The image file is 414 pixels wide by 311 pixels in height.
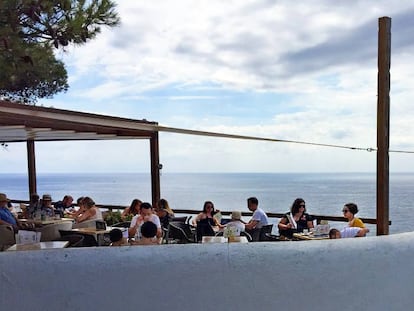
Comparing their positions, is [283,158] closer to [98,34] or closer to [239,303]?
[98,34]

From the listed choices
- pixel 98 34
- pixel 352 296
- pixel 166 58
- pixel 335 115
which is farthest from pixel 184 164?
pixel 352 296

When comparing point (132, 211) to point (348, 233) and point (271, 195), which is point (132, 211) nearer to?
point (348, 233)

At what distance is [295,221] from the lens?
6512mm

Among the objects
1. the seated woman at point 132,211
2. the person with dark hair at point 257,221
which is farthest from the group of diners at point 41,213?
the person with dark hair at point 257,221

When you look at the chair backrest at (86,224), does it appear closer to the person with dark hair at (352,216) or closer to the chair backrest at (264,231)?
the chair backrest at (264,231)

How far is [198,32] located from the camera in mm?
9445

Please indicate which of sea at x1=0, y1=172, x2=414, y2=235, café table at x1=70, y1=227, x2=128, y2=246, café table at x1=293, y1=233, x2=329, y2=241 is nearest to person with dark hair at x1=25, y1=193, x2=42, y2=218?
café table at x1=70, y1=227, x2=128, y2=246

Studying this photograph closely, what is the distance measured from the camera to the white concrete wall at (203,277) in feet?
7.67

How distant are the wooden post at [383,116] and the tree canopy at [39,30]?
4.58 m

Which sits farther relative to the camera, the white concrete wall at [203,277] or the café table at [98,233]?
the café table at [98,233]

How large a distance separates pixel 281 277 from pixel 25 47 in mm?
5633

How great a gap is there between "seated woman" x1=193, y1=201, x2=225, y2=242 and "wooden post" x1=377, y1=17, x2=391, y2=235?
3.43 meters

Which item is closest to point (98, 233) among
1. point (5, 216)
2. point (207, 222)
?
point (207, 222)

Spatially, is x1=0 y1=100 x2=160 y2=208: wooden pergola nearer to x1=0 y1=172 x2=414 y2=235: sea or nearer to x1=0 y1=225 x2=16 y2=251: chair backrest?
x1=0 y1=225 x2=16 y2=251: chair backrest
